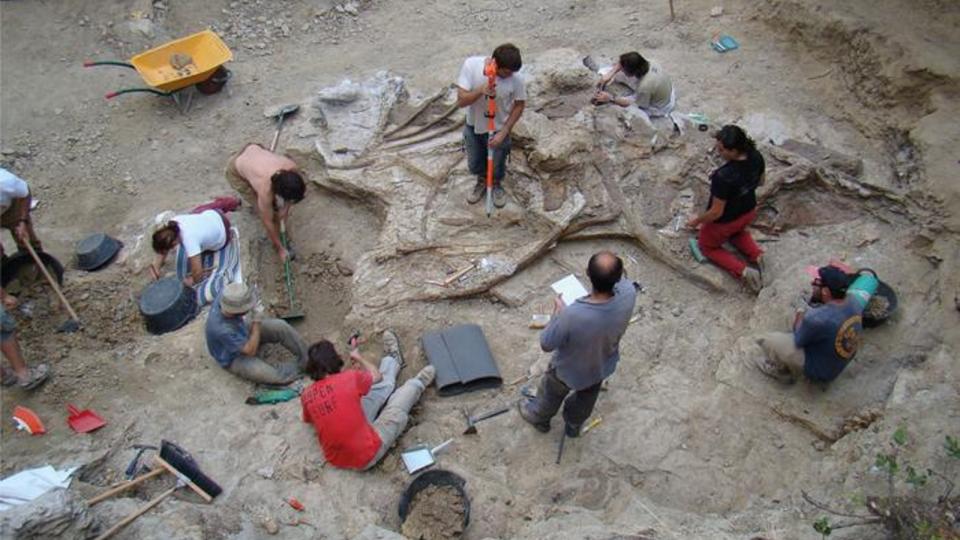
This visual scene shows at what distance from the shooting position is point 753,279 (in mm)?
5680

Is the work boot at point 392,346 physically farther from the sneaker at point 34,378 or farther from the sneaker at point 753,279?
the sneaker at point 753,279

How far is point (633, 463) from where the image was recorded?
15.4 feet

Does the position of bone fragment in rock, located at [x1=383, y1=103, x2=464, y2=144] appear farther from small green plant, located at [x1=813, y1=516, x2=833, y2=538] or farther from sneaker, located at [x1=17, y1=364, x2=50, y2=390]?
small green plant, located at [x1=813, y1=516, x2=833, y2=538]

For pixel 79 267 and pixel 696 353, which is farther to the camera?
pixel 79 267

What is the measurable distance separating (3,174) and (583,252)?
16.2 ft

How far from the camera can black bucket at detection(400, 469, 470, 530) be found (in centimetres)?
441

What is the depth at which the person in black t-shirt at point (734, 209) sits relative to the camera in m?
5.30

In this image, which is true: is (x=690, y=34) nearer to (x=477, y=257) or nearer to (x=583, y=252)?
(x=583, y=252)

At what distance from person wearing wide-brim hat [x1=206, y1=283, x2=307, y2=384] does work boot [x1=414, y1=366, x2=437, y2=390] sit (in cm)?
105

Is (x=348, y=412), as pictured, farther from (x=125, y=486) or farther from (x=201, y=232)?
(x=201, y=232)

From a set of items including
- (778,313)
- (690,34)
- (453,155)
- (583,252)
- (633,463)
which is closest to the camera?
(633,463)

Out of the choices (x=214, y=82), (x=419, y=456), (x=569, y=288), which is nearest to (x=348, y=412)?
(x=419, y=456)

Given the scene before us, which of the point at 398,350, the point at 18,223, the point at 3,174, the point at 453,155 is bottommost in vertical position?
the point at 398,350

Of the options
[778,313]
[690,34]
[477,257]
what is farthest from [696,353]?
[690,34]
